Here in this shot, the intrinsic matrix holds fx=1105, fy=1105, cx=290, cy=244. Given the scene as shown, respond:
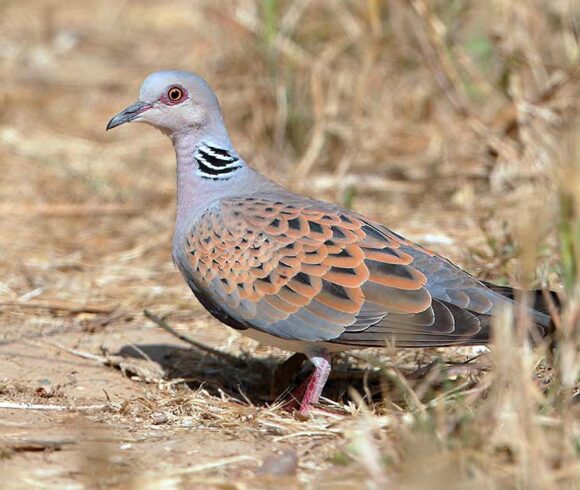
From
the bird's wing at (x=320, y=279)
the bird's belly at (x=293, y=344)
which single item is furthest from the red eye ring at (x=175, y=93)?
the bird's belly at (x=293, y=344)

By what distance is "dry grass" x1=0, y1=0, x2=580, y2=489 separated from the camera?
3.24 m

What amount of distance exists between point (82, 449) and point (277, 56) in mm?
4291

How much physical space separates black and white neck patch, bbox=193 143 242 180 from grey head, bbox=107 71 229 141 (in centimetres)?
8

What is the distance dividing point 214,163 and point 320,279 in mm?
835

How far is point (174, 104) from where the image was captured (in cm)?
467

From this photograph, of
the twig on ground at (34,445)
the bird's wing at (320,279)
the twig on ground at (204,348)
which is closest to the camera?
the twig on ground at (34,445)

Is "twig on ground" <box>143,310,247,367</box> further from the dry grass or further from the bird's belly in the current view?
the bird's belly

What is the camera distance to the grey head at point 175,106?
15.3ft

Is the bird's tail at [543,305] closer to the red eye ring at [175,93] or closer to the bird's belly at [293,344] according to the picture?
the bird's belly at [293,344]

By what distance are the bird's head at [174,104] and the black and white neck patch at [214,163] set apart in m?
0.11

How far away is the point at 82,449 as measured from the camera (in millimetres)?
3512

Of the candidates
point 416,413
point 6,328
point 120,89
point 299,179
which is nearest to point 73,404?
point 6,328

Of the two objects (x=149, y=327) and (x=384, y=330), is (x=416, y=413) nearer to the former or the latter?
(x=384, y=330)

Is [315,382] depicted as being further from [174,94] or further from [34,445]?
[174,94]
